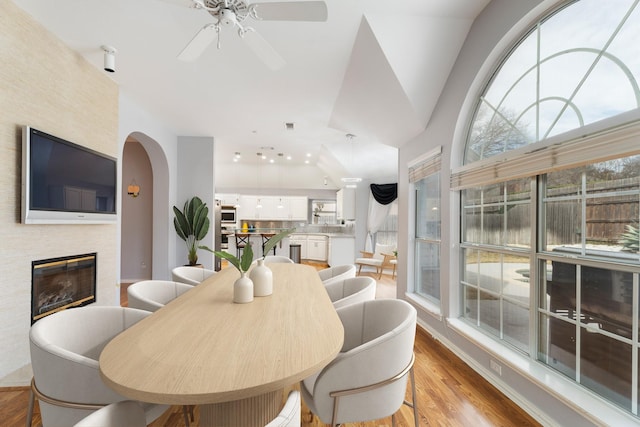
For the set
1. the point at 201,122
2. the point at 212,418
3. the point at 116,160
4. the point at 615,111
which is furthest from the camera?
the point at 201,122

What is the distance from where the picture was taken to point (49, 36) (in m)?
2.58

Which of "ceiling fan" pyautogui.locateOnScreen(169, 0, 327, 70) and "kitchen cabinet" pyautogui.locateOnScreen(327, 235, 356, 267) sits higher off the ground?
"ceiling fan" pyautogui.locateOnScreen(169, 0, 327, 70)

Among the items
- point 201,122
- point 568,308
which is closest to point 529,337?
point 568,308

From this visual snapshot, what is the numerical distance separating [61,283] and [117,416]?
2507mm

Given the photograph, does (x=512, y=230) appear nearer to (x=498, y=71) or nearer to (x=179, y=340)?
(x=498, y=71)

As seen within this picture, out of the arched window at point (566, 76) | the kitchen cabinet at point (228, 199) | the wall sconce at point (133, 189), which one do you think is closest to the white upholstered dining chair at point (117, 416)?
the arched window at point (566, 76)

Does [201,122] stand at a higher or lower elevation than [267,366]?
higher

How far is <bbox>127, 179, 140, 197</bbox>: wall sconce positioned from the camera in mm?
5707

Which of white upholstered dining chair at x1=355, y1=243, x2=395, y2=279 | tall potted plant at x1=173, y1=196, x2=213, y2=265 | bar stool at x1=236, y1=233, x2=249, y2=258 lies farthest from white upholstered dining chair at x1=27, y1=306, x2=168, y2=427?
bar stool at x1=236, y1=233, x2=249, y2=258

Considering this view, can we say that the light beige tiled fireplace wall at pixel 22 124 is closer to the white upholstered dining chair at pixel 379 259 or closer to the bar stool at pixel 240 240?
the bar stool at pixel 240 240

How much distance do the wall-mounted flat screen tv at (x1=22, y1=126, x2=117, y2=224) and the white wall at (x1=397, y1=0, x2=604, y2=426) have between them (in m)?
3.48

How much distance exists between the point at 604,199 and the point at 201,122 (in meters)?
4.82

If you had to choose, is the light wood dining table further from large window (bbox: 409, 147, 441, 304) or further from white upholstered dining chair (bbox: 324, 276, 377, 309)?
large window (bbox: 409, 147, 441, 304)

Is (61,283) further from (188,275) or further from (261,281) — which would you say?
(261,281)
